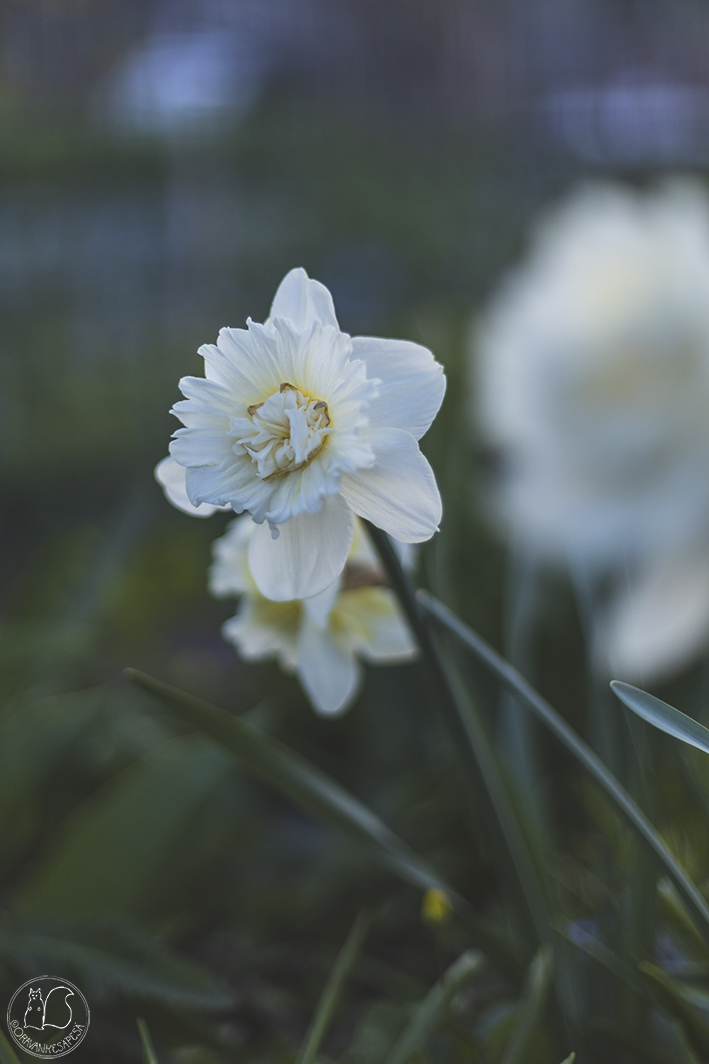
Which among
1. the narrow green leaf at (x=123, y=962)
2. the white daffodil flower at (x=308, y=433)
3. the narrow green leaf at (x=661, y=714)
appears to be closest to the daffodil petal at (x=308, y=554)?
the white daffodil flower at (x=308, y=433)

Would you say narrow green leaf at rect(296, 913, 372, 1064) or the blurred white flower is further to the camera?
the blurred white flower

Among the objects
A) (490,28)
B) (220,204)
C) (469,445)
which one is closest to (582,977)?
(469,445)

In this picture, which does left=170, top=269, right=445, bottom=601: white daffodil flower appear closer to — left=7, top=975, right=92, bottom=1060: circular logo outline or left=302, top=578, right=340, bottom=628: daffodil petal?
left=302, top=578, right=340, bottom=628: daffodil petal

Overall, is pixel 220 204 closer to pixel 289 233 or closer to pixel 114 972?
pixel 289 233

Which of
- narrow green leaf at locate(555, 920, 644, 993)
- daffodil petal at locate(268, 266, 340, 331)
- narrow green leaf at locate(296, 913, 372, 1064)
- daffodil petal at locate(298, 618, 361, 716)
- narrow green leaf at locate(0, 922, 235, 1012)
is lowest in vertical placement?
narrow green leaf at locate(0, 922, 235, 1012)

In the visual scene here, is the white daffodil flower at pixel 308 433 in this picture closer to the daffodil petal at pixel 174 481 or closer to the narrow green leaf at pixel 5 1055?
the daffodil petal at pixel 174 481

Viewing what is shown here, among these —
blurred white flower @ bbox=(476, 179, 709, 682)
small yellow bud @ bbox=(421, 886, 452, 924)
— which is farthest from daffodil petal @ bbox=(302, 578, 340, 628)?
blurred white flower @ bbox=(476, 179, 709, 682)

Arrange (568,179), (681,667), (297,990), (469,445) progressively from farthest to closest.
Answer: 1. (568,179)
2. (469,445)
3. (681,667)
4. (297,990)
